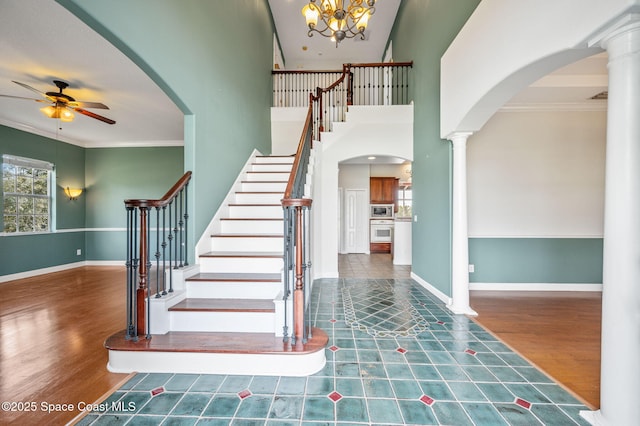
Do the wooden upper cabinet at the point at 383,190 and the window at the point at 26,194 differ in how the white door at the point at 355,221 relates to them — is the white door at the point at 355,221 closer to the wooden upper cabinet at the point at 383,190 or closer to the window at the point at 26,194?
the wooden upper cabinet at the point at 383,190

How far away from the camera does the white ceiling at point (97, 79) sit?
2279mm

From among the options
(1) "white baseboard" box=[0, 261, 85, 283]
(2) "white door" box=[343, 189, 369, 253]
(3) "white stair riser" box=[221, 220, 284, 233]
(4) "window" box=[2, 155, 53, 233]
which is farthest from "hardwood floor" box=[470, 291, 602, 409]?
(4) "window" box=[2, 155, 53, 233]

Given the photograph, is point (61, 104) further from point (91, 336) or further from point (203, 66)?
point (91, 336)

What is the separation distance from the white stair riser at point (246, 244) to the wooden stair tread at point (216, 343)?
109 centimetres

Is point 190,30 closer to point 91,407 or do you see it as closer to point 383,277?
point 91,407

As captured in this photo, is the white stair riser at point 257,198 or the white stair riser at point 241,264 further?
the white stair riser at point 257,198

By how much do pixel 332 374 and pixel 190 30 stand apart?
3557mm

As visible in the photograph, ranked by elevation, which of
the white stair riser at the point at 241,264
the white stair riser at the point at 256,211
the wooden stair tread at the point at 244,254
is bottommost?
the white stair riser at the point at 241,264

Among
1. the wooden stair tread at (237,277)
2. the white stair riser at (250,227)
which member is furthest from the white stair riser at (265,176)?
the wooden stair tread at (237,277)

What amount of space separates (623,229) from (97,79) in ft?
16.0

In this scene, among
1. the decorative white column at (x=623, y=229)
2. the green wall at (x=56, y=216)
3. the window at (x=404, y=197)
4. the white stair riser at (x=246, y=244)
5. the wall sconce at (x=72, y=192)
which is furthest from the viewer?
the window at (x=404, y=197)

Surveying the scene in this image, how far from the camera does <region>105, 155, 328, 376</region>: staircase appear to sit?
6.75 feet

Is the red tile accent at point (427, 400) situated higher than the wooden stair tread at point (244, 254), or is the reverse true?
the wooden stair tread at point (244, 254)

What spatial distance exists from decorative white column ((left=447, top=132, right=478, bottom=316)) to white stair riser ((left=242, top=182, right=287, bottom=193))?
95.3 inches
